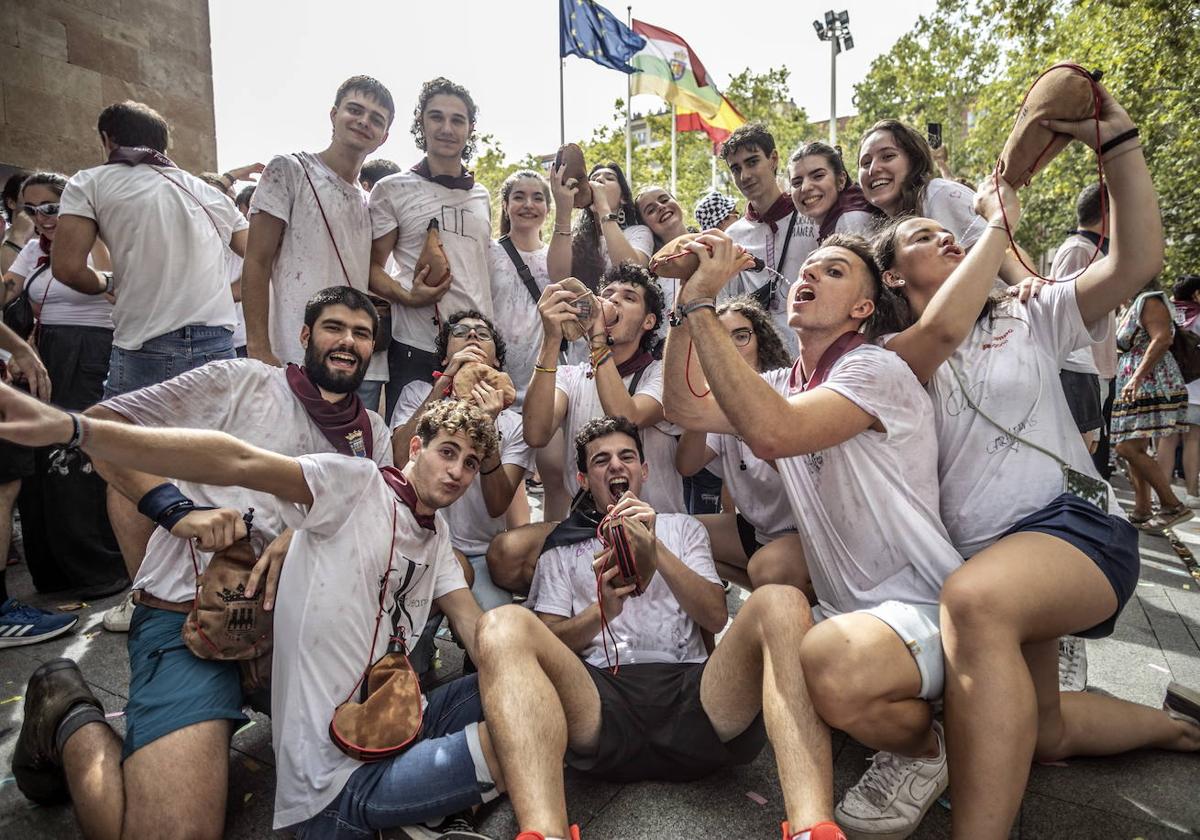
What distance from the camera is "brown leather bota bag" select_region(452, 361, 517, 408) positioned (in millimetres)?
3096

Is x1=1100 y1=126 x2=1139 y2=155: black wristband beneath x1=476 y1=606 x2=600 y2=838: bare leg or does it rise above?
above

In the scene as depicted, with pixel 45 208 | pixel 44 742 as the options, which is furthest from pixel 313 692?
pixel 45 208

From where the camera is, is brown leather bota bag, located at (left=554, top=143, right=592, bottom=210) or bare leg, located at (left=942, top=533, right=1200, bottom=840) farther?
brown leather bota bag, located at (left=554, top=143, right=592, bottom=210)

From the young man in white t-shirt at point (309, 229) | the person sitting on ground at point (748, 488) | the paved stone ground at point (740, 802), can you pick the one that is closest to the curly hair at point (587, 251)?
the person sitting on ground at point (748, 488)

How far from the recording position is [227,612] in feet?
7.30

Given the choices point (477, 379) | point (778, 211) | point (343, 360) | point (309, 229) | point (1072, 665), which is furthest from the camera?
point (778, 211)

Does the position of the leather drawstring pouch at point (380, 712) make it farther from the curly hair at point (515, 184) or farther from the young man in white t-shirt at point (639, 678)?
the curly hair at point (515, 184)

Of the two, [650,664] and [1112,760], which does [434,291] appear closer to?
Result: [650,664]

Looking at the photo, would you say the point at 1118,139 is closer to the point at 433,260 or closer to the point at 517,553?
the point at 517,553

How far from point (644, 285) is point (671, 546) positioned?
159 centimetres

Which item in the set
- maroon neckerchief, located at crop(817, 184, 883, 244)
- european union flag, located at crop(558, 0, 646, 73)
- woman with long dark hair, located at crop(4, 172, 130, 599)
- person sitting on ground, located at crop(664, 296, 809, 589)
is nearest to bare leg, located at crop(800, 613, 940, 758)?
person sitting on ground, located at crop(664, 296, 809, 589)

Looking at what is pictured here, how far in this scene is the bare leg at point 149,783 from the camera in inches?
79.0

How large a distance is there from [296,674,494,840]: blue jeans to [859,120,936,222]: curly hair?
3.09m

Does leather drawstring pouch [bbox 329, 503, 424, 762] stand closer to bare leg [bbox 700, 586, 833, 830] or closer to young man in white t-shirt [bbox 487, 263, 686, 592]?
bare leg [bbox 700, 586, 833, 830]
